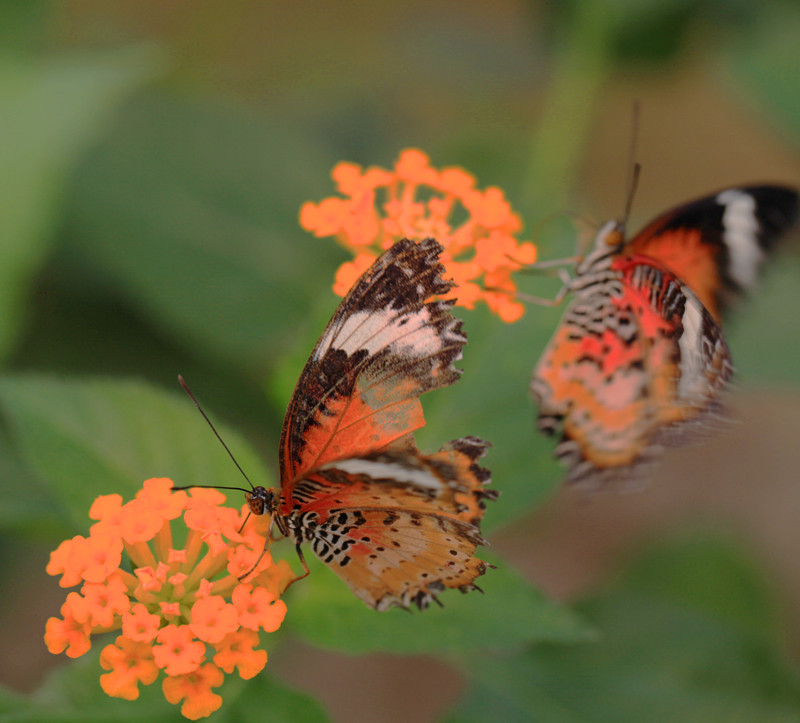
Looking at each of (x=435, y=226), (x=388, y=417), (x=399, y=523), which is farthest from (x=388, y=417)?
(x=435, y=226)

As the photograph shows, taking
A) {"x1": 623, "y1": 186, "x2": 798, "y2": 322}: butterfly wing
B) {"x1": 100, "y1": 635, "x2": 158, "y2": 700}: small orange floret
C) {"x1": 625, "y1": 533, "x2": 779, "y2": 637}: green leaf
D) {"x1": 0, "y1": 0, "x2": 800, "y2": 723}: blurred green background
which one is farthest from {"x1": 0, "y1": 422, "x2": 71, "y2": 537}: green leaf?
{"x1": 625, "y1": 533, "x2": 779, "y2": 637}: green leaf

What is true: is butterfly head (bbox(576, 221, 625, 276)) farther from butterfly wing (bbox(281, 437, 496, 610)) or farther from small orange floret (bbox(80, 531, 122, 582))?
small orange floret (bbox(80, 531, 122, 582))

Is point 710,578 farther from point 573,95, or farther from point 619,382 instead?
point 573,95

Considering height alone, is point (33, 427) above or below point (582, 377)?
below

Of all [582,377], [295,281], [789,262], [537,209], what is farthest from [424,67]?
[582,377]

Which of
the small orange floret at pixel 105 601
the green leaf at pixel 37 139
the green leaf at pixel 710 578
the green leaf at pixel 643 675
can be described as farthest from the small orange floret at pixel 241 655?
the green leaf at pixel 710 578

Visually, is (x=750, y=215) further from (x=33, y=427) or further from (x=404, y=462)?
(x=33, y=427)

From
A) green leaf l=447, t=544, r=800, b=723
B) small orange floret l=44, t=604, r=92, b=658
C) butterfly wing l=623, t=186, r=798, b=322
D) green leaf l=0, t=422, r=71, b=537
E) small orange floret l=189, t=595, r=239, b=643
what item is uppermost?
butterfly wing l=623, t=186, r=798, b=322
